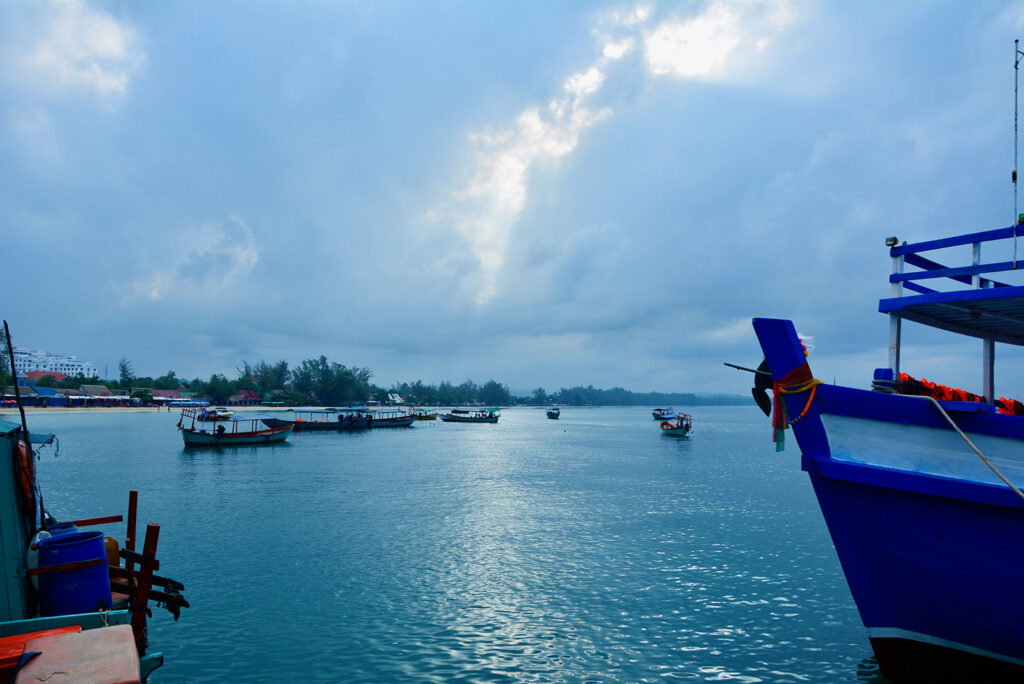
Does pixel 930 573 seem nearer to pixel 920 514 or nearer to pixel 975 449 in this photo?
pixel 920 514

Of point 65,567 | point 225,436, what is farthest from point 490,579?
point 225,436

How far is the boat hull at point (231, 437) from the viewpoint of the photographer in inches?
2184

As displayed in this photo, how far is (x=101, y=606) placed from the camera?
27.1 ft

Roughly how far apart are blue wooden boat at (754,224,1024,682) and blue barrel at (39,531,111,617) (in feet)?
33.3

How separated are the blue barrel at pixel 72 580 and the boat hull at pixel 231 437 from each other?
173ft

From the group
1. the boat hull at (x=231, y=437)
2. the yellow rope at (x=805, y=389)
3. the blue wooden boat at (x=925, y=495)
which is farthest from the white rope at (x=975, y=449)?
the boat hull at (x=231, y=437)

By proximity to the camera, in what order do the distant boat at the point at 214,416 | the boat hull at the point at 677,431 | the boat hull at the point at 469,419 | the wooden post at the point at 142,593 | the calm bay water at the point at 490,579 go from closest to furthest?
the wooden post at the point at 142,593
the calm bay water at the point at 490,579
the distant boat at the point at 214,416
the boat hull at the point at 677,431
the boat hull at the point at 469,419

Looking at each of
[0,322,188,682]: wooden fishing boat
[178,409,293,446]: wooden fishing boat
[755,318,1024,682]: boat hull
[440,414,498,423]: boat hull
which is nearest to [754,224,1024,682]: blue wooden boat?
[755,318,1024,682]: boat hull

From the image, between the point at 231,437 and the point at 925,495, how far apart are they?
61.2m

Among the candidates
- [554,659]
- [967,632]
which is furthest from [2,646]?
[967,632]

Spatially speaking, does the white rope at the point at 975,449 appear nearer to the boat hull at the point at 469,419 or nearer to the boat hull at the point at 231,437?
the boat hull at the point at 231,437

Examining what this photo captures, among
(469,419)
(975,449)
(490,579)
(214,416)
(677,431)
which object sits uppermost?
(975,449)

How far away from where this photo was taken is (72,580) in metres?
8.15

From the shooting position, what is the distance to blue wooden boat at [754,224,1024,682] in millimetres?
7191
